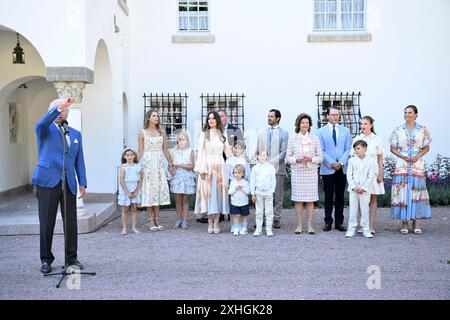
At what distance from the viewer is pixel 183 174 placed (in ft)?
31.8

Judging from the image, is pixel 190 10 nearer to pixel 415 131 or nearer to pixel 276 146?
pixel 276 146

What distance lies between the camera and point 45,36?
9383 millimetres

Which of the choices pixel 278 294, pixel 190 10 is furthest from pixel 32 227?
pixel 190 10

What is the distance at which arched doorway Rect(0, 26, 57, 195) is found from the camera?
480 inches

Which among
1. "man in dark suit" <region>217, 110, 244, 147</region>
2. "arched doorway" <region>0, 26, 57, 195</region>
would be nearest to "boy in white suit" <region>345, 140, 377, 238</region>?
"man in dark suit" <region>217, 110, 244, 147</region>

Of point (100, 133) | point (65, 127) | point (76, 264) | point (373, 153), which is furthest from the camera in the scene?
point (100, 133)

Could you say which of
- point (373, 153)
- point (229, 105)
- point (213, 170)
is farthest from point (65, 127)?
point (229, 105)

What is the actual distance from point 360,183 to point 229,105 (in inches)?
230

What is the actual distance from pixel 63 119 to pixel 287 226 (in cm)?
449

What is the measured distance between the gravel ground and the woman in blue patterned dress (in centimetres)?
38

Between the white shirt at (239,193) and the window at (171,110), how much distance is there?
517 centimetres

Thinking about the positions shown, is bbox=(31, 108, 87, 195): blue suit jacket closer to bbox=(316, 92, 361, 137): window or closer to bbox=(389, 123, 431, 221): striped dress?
bbox=(389, 123, 431, 221): striped dress

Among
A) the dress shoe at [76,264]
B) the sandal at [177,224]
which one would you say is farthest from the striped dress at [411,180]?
the dress shoe at [76,264]

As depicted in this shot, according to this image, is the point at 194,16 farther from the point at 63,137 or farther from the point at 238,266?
the point at 238,266
